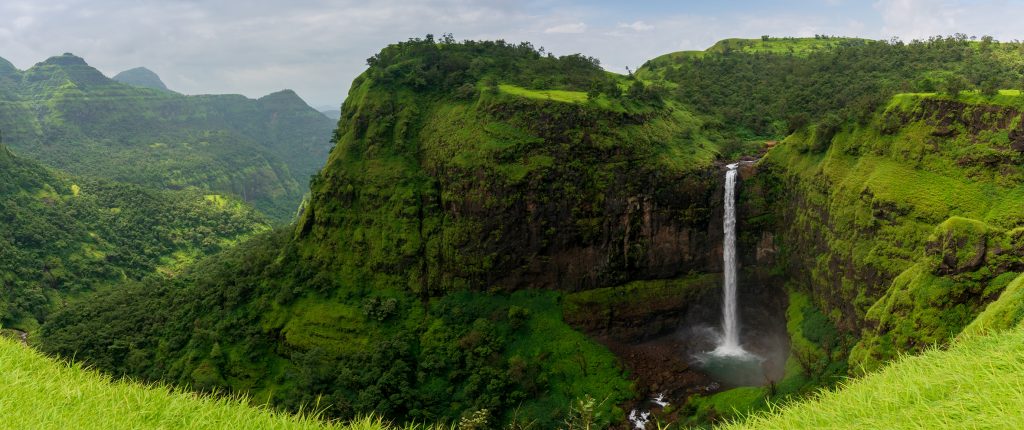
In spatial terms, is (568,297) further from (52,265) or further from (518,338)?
(52,265)

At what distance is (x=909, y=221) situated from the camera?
74.1ft

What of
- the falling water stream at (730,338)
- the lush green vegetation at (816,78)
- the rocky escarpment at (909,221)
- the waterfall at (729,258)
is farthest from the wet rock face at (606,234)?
the lush green vegetation at (816,78)

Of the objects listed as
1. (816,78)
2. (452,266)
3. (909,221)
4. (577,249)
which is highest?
(816,78)

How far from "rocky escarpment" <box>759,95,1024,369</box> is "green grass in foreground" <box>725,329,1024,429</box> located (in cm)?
1318

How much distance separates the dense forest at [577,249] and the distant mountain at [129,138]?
249 feet

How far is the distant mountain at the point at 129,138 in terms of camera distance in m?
109

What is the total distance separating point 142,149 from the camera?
123375mm

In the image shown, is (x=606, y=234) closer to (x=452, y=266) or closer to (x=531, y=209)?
(x=531, y=209)

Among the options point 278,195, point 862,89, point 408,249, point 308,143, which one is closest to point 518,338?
point 408,249

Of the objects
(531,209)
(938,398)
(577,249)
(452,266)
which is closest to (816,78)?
(577,249)

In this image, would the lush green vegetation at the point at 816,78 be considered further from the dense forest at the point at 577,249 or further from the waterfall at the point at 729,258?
the waterfall at the point at 729,258

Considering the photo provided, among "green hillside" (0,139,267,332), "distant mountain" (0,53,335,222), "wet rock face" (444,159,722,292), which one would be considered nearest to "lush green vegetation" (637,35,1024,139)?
"wet rock face" (444,159,722,292)

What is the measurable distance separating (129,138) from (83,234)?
291 ft

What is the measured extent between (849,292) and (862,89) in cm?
2267
